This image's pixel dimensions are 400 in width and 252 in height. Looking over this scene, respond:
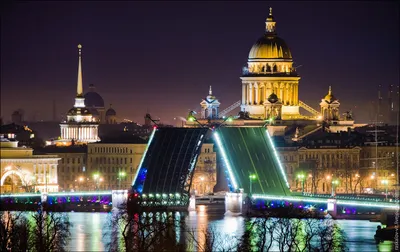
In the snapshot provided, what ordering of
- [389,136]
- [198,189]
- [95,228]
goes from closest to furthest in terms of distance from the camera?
[95,228], [198,189], [389,136]

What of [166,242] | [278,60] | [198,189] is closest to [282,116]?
[278,60]

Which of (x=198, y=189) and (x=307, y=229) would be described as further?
(x=198, y=189)

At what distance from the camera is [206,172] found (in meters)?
154

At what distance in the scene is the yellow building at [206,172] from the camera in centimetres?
15062

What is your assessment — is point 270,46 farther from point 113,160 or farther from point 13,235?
point 13,235

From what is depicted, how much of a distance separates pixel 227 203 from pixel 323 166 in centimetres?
2188

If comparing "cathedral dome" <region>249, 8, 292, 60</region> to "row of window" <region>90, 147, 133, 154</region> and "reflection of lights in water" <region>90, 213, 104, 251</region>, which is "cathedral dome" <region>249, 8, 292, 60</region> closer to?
"row of window" <region>90, 147, 133, 154</region>

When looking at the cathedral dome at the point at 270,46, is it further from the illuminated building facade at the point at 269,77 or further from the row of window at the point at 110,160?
the row of window at the point at 110,160

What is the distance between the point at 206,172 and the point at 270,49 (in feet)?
36.2

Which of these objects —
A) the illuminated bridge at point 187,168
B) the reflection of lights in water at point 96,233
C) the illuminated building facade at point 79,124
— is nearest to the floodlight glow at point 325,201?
the illuminated bridge at point 187,168

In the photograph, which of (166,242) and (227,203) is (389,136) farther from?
(166,242)

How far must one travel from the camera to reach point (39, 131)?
18250 cm

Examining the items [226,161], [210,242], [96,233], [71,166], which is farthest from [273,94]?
[210,242]

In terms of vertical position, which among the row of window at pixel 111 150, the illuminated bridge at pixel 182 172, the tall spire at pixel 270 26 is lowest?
the illuminated bridge at pixel 182 172
